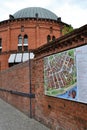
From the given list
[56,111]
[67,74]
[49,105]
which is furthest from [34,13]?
[67,74]

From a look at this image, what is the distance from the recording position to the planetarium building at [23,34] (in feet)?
137

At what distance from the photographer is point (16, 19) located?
4234 centimetres

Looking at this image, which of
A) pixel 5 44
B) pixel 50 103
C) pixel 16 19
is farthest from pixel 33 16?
pixel 50 103

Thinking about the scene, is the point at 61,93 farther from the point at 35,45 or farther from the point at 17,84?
the point at 35,45

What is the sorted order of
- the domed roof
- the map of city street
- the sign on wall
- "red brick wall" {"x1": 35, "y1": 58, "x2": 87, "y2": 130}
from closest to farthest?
the sign on wall → "red brick wall" {"x1": 35, "y1": 58, "x2": 87, "y2": 130} → the map of city street → the domed roof

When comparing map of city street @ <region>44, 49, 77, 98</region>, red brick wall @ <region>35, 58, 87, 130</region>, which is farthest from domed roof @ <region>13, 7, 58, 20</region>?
map of city street @ <region>44, 49, 77, 98</region>

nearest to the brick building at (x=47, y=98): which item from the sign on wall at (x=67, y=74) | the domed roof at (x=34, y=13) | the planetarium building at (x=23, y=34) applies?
the sign on wall at (x=67, y=74)

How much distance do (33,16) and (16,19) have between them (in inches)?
146

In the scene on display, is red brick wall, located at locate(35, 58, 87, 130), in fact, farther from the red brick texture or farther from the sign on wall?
the sign on wall

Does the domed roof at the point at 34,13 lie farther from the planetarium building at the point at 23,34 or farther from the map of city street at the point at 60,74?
the map of city street at the point at 60,74

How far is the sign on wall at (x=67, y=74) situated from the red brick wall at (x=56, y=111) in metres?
0.25

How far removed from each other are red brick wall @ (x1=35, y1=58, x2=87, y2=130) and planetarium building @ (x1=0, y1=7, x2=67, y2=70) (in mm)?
29574

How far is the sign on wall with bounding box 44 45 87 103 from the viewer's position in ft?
22.9

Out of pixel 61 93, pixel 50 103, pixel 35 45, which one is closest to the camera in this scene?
pixel 61 93
